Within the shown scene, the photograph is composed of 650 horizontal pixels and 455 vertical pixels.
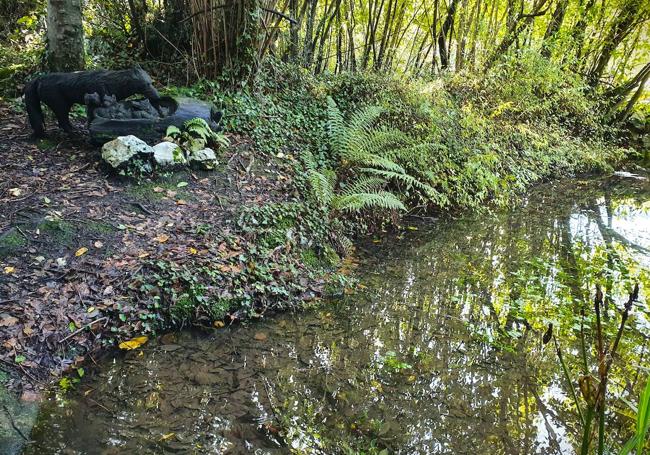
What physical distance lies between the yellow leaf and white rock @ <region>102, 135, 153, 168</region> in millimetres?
1963

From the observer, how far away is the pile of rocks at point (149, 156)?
449 cm

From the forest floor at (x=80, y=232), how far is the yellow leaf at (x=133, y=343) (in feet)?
0.29

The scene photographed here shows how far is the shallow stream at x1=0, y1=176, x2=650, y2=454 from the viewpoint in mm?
2639

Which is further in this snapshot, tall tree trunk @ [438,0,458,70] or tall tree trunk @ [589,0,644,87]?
tall tree trunk @ [589,0,644,87]

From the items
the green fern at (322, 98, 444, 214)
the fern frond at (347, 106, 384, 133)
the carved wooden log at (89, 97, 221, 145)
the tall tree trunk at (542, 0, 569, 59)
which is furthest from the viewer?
the tall tree trunk at (542, 0, 569, 59)

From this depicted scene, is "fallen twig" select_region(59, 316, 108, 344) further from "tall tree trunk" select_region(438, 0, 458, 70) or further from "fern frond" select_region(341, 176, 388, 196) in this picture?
"tall tree trunk" select_region(438, 0, 458, 70)

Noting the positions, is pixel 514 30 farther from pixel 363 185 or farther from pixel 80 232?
pixel 80 232

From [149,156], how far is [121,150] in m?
0.27

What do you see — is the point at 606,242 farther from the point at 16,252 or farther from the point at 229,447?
the point at 16,252

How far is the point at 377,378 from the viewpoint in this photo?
10.6 feet

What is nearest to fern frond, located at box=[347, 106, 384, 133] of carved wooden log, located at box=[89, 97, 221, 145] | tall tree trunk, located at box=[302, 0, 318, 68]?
carved wooden log, located at box=[89, 97, 221, 145]

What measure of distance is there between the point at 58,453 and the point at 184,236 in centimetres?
208

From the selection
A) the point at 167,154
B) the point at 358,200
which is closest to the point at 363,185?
the point at 358,200

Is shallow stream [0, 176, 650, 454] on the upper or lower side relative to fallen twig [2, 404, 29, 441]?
lower
